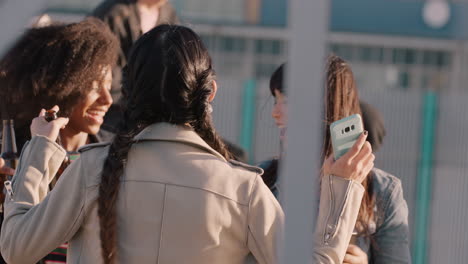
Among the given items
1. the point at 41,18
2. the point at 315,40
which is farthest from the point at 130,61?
the point at 41,18

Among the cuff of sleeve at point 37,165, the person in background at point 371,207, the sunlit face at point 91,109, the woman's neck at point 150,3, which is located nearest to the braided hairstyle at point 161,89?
the cuff of sleeve at point 37,165

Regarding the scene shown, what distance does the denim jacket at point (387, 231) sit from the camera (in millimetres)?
2043

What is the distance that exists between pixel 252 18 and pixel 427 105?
7.33m

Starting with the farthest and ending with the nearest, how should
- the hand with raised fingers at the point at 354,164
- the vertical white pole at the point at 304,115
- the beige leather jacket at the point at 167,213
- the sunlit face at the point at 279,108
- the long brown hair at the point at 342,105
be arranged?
the sunlit face at the point at 279,108 → the long brown hair at the point at 342,105 → the hand with raised fingers at the point at 354,164 → the beige leather jacket at the point at 167,213 → the vertical white pole at the point at 304,115

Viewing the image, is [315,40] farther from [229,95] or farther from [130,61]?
[229,95]

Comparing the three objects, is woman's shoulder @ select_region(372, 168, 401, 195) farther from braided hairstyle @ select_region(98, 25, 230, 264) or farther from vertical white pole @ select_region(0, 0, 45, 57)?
vertical white pole @ select_region(0, 0, 45, 57)

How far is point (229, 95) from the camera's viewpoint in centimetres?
1023

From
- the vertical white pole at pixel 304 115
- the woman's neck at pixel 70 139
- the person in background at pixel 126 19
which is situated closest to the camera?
the vertical white pole at pixel 304 115

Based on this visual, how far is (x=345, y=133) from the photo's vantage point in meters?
1.80

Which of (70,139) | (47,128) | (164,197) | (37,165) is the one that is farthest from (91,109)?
(164,197)

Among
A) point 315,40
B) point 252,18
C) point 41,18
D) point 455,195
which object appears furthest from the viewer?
point 252,18

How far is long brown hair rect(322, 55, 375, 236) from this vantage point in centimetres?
203

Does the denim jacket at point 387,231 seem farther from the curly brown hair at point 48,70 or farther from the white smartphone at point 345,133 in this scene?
the curly brown hair at point 48,70

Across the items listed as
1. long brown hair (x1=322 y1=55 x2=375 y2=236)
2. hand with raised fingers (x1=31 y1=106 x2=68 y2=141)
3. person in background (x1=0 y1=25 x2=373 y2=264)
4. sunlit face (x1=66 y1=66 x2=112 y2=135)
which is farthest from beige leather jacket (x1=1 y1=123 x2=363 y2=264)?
sunlit face (x1=66 y1=66 x2=112 y2=135)
